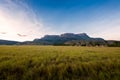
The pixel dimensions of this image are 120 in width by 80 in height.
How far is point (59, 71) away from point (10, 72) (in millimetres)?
2909

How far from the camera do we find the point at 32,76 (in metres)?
6.50

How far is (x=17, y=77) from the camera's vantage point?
641 centimetres

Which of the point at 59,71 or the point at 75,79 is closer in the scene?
the point at 75,79

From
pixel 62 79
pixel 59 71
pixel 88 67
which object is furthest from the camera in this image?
pixel 88 67

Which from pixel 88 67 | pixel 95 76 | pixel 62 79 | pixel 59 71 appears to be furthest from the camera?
pixel 88 67

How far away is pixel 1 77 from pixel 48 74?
99.2 inches

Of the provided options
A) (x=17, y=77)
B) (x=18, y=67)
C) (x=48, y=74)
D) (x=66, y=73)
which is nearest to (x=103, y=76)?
(x=66, y=73)

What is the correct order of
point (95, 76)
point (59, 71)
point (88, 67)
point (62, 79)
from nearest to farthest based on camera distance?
point (62, 79) → point (95, 76) → point (59, 71) → point (88, 67)

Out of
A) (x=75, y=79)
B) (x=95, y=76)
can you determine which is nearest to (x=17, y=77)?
(x=75, y=79)

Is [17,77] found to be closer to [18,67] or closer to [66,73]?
[18,67]

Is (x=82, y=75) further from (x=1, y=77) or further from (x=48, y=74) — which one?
(x=1, y=77)

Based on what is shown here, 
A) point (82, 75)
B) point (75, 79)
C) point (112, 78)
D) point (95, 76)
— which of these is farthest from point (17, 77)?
point (112, 78)

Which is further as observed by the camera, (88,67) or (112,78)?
(88,67)

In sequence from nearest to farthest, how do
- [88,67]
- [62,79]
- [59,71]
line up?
1. [62,79]
2. [59,71]
3. [88,67]
